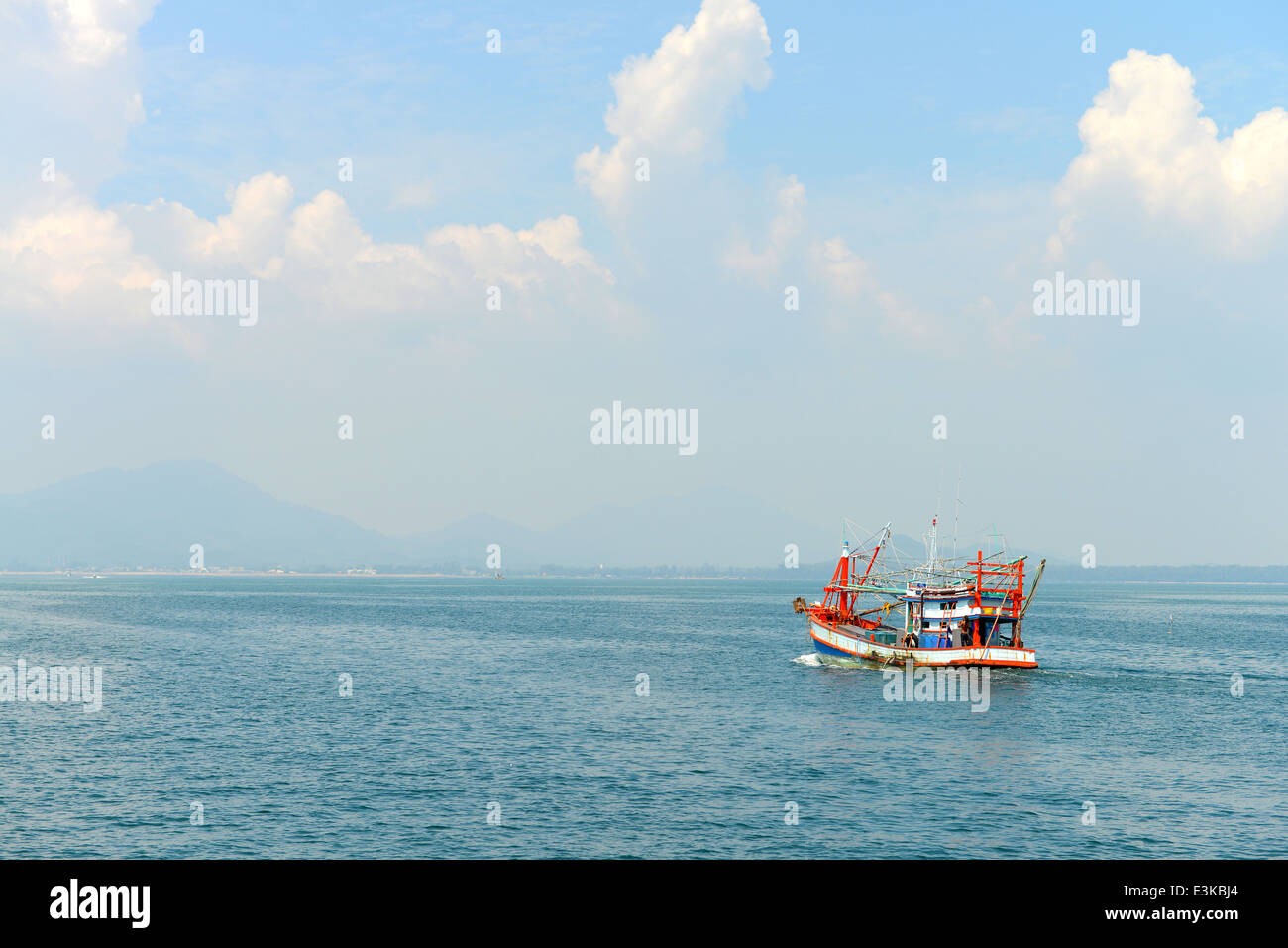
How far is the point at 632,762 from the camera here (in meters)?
49.9

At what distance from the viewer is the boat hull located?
87938 mm

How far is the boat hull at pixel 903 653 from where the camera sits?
Result: 87938 mm

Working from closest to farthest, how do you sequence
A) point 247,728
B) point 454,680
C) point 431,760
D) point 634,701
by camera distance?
point 431,760 < point 247,728 < point 634,701 < point 454,680

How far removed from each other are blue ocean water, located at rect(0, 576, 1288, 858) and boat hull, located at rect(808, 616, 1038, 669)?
1.94 m

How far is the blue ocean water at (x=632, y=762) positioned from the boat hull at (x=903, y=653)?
76.3 inches

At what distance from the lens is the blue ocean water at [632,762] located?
36.6 m

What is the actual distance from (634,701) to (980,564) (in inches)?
A: 1458

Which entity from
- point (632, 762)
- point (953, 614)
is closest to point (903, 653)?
point (953, 614)

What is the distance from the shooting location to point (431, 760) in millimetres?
49656

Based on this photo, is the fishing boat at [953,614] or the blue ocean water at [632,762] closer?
the blue ocean water at [632,762]

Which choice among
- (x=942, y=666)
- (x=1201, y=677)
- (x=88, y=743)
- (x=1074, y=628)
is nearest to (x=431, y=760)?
(x=88, y=743)
